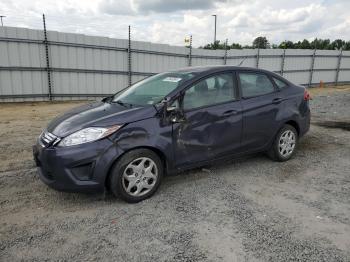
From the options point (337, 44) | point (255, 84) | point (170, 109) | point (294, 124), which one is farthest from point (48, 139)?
point (337, 44)

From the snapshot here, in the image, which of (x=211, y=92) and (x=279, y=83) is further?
(x=279, y=83)

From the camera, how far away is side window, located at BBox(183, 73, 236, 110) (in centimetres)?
406

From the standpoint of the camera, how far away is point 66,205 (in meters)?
3.68

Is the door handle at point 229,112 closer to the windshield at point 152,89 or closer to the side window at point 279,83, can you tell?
the windshield at point 152,89

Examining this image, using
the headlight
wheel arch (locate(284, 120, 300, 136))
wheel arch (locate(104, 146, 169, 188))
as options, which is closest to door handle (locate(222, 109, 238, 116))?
wheel arch (locate(104, 146, 169, 188))

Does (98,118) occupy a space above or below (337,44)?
below

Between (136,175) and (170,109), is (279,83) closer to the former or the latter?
(170,109)

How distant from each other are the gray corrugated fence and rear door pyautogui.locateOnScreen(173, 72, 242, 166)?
8.98 metres

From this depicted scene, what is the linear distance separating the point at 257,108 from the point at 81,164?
264 centimetres

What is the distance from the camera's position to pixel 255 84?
481 centimetres

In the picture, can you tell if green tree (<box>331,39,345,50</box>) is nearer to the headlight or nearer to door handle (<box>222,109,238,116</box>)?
door handle (<box>222,109,238,116</box>)

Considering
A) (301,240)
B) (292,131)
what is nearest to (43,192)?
(301,240)

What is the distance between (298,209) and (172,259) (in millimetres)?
1681

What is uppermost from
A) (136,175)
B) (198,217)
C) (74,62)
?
(74,62)
